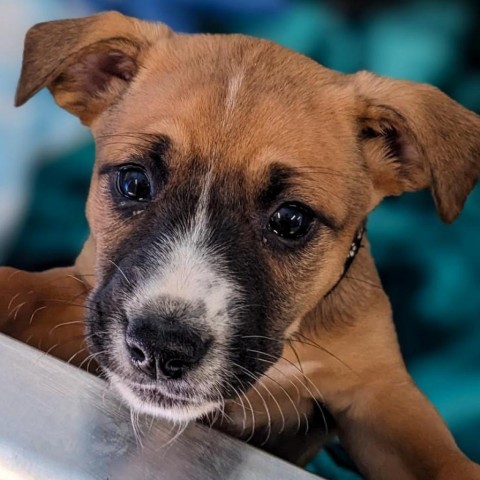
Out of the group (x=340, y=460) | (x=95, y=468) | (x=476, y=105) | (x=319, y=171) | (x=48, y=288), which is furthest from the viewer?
(x=476, y=105)

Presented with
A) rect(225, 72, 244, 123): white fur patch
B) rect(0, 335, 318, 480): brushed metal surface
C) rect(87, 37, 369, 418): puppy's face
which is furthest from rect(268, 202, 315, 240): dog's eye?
rect(0, 335, 318, 480): brushed metal surface

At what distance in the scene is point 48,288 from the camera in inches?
114

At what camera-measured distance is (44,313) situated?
2.82 m

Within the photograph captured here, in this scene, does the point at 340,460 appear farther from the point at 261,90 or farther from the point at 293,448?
the point at 261,90

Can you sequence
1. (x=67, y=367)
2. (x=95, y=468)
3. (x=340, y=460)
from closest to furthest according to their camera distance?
(x=95, y=468)
(x=67, y=367)
(x=340, y=460)

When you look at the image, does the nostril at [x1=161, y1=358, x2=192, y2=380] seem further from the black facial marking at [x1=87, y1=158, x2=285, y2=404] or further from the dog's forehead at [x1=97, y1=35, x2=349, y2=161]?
the dog's forehead at [x1=97, y1=35, x2=349, y2=161]

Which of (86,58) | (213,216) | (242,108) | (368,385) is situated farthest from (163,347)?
(86,58)

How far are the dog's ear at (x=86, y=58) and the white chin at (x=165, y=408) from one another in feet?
3.26

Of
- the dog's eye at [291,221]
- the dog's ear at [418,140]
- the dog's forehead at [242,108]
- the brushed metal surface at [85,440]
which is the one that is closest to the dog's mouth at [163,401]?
the brushed metal surface at [85,440]

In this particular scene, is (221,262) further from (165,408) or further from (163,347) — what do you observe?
(165,408)

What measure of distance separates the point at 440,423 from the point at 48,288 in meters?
1.41

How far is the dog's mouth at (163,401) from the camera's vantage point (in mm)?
2082

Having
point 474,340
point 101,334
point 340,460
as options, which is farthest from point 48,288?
point 474,340

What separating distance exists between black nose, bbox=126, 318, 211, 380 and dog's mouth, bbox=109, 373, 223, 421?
59 mm
